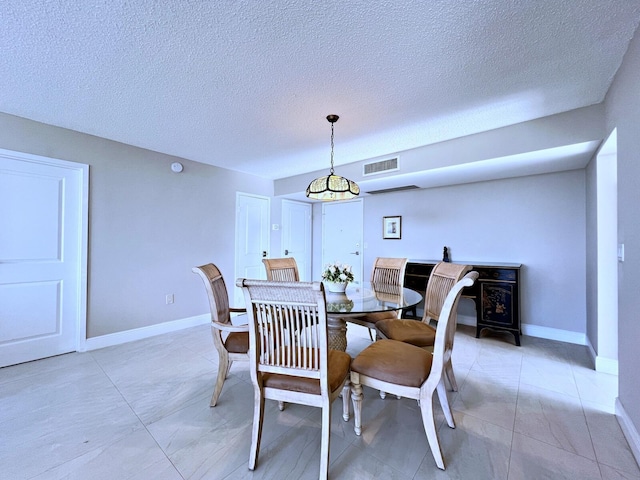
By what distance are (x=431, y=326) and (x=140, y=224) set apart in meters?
3.43

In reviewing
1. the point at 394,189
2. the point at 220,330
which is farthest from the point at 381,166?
the point at 220,330

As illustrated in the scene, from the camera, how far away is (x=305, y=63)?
1772mm

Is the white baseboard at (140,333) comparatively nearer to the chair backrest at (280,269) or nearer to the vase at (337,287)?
the chair backrest at (280,269)

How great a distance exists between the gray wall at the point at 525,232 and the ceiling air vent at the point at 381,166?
101 centimetres

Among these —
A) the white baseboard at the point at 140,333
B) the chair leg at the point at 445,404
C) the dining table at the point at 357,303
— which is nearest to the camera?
the chair leg at the point at 445,404

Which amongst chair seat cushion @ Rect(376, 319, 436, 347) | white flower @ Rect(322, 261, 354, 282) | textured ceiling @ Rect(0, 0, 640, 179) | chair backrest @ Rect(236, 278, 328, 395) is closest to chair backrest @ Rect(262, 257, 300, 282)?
white flower @ Rect(322, 261, 354, 282)

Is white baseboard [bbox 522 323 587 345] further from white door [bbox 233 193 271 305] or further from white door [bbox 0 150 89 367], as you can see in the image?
white door [bbox 0 150 89 367]

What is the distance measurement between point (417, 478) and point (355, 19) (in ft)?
7.61

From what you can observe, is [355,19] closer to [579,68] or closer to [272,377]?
[579,68]

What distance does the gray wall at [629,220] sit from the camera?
150 centimetres

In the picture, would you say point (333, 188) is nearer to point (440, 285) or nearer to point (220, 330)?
point (440, 285)

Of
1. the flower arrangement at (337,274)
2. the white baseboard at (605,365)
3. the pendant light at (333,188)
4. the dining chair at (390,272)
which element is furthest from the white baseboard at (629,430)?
the pendant light at (333,188)

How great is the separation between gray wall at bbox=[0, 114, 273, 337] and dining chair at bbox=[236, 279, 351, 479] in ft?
8.74

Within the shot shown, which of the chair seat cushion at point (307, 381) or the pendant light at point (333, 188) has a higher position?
the pendant light at point (333, 188)
